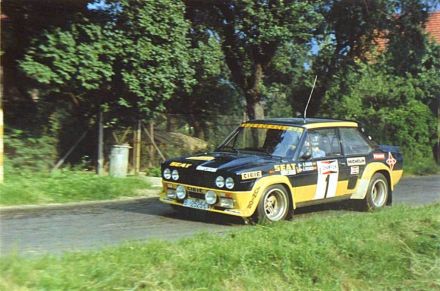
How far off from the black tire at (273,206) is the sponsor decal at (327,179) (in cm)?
77

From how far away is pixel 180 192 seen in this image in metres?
9.32

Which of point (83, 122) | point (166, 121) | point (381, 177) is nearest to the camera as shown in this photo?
point (381, 177)

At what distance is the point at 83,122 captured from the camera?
14.8 m

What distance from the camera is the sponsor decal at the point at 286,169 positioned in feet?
30.0

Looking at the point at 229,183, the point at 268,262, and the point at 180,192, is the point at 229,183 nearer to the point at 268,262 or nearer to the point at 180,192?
the point at 180,192

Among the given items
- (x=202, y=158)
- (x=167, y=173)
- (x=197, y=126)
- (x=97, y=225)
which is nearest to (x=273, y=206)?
(x=202, y=158)

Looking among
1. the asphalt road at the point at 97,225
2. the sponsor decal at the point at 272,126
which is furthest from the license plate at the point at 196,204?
the sponsor decal at the point at 272,126

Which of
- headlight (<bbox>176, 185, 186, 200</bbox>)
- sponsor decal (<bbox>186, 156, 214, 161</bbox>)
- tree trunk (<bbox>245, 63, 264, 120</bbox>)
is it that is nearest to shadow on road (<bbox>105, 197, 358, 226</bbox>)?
headlight (<bbox>176, 185, 186, 200</bbox>)

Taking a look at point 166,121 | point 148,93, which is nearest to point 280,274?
point 148,93

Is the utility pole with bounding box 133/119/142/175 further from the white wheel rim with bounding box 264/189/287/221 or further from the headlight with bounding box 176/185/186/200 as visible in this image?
the white wheel rim with bounding box 264/189/287/221

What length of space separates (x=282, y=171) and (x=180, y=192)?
157 cm

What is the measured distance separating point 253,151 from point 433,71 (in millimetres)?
14985

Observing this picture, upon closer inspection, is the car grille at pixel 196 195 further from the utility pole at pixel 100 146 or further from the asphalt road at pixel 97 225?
the utility pole at pixel 100 146

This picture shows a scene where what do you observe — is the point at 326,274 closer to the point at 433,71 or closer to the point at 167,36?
the point at 167,36
